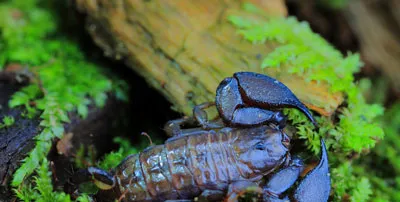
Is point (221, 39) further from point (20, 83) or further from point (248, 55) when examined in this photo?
point (20, 83)

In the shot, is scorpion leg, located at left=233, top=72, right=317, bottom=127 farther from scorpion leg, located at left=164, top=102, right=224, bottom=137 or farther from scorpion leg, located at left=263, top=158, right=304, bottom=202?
Answer: scorpion leg, located at left=263, top=158, right=304, bottom=202

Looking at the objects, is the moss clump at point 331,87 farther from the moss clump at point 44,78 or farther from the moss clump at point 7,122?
the moss clump at point 7,122

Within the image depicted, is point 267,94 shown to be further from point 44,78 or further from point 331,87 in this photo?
point 44,78

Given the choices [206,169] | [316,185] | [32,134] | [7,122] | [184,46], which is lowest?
[316,185]

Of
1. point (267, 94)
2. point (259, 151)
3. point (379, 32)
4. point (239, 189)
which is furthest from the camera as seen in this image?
point (379, 32)

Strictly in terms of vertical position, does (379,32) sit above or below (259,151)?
below

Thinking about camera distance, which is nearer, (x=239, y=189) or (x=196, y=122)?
(x=239, y=189)

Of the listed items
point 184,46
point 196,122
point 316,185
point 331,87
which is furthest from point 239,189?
point 184,46
